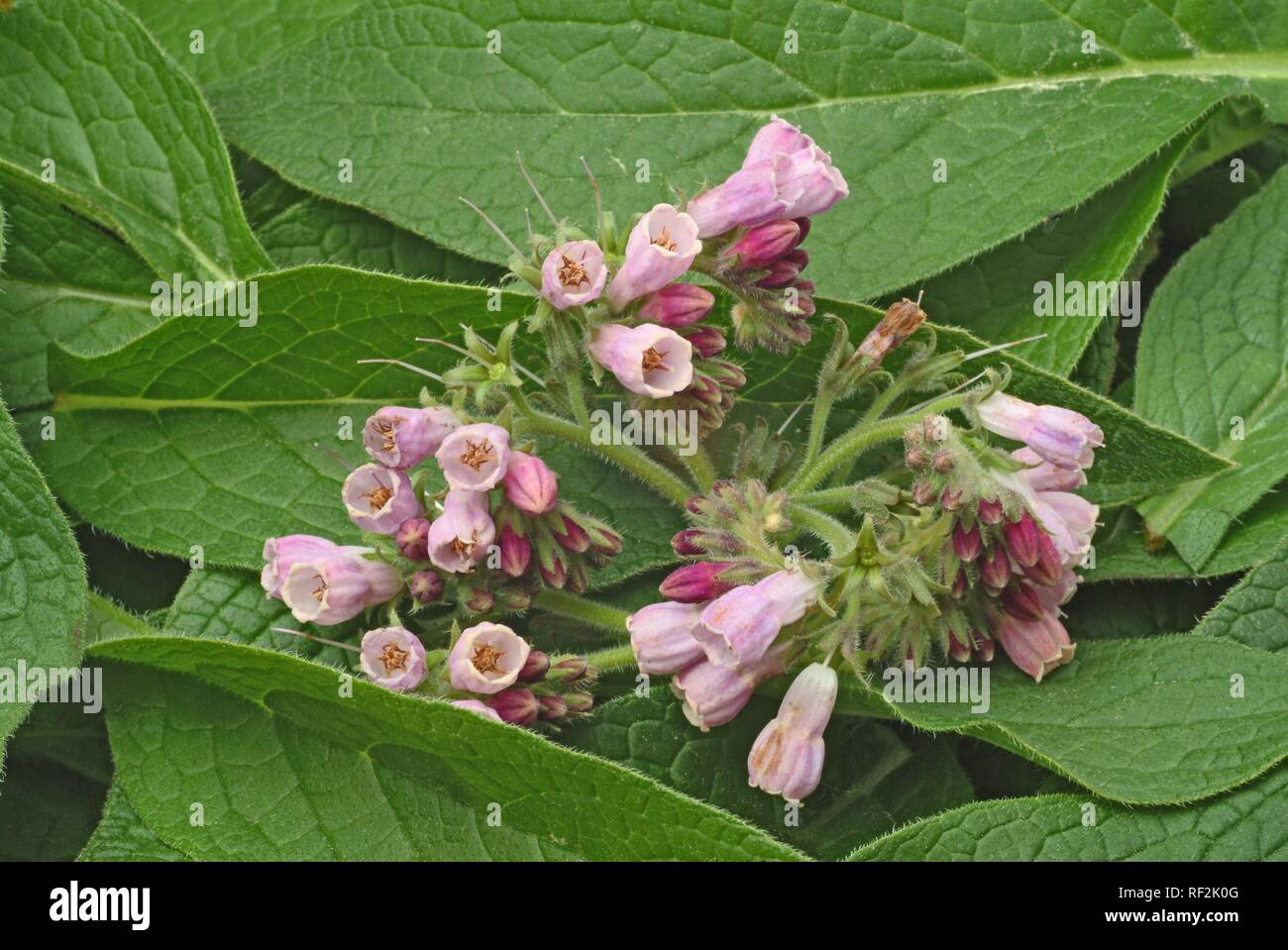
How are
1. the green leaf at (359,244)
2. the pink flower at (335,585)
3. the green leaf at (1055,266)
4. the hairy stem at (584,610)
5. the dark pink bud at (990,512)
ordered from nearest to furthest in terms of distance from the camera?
1. the dark pink bud at (990,512)
2. the pink flower at (335,585)
3. the hairy stem at (584,610)
4. the green leaf at (1055,266)
5. the green leaf at (359,244)

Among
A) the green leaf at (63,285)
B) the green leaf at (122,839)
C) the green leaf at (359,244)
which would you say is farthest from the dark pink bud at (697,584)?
the green leaf at (63,285)

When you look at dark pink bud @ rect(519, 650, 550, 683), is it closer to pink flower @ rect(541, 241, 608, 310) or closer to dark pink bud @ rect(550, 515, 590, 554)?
dark pink bud @ rect(550, 515, 590, 554)

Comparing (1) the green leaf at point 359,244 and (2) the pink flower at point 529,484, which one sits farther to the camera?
(1) the green leaf at point 359,244

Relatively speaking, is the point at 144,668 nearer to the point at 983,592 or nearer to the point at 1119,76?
the point at 983,592

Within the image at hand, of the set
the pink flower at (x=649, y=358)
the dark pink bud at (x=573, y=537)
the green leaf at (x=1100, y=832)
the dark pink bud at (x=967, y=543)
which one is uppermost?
the pink flower at (x=649, y=358)

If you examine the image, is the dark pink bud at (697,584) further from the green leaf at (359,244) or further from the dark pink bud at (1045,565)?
the green leaf at (359,244)

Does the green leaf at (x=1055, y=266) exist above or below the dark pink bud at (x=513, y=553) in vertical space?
above

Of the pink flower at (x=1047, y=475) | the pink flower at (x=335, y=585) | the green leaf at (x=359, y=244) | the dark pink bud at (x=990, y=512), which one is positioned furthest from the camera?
the green leaf at (x=359, y=244)

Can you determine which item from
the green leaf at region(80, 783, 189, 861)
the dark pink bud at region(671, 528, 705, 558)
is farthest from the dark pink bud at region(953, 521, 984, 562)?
the green leaf at region(80, 783, 189, 861)
